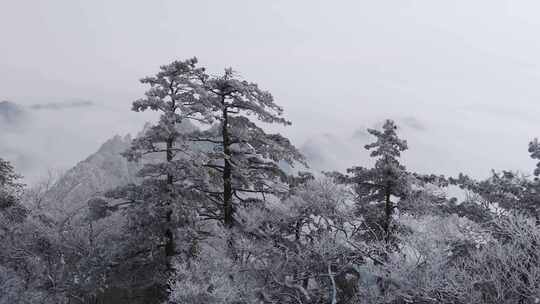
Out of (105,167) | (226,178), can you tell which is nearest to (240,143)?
(226,178)

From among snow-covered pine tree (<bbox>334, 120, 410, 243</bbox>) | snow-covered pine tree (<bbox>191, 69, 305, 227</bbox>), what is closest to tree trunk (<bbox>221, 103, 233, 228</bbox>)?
snow-covered pine tree (<bbox>191, 69, 305, 227</bbox>)

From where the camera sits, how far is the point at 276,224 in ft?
70.0

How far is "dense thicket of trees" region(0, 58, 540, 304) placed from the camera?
18.1 m

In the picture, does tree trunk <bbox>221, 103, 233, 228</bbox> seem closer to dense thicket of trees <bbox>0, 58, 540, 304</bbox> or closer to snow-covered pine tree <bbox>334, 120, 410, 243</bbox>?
dense thicket of trees <bbox>0, 58, 540, 304</bbox>

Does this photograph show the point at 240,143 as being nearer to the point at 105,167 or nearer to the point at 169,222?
the point at 169,222

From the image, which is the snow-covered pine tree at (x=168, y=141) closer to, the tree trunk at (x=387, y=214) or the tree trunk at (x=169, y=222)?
the tree trunk at (x=169, y=222)

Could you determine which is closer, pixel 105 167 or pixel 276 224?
pixel 276 224

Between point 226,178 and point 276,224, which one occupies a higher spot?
point 226,178

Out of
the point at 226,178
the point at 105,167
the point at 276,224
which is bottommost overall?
the point at 276,224

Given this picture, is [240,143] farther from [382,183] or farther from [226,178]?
[382,183]

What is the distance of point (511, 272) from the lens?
17250 mm

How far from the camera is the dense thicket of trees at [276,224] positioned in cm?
1809

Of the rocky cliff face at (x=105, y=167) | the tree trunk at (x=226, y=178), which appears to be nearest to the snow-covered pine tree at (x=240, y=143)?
the tree trunk at (x=226, y=178)

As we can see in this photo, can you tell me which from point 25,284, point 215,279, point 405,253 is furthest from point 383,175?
point 25,284
